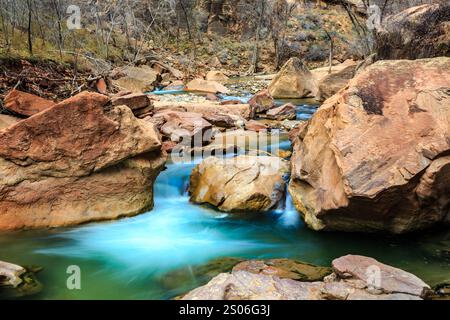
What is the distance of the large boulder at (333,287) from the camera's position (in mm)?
3188

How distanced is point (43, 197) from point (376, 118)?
421cm

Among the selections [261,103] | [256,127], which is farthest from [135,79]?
[256,127]

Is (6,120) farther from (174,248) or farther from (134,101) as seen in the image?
(174,248)

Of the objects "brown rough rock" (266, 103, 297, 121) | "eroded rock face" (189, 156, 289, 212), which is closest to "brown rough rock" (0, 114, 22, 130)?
"eroded rock face" (189, 156, 289, 212)

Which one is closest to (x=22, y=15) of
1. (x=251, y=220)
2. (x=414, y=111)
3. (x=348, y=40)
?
(x=251, y=220)

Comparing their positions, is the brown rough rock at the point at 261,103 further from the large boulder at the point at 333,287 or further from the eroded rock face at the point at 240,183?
the large boulder at the point at 333,287

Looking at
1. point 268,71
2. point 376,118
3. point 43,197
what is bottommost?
point 43,197

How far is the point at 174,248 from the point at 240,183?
4.60 feet

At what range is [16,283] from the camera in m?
3.94

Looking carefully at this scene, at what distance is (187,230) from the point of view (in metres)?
5.67

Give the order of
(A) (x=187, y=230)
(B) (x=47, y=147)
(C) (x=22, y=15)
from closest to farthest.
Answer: (B) (x=47, y=147) → (A) (x=187, y=230) → (C) (x=22, y=15)

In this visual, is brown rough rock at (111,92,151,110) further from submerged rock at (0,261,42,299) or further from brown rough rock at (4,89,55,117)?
submerged rock at (0,261,42,299)

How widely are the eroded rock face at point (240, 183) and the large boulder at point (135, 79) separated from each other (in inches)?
411

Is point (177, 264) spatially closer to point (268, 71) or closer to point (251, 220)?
point (251, 220)
